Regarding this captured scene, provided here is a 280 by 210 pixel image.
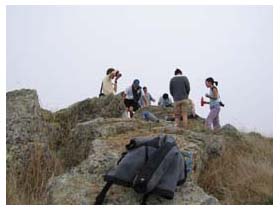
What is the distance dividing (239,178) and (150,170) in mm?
2546

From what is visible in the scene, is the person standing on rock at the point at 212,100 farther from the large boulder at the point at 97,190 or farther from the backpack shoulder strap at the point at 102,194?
the backpack shoulder strap at the point at 102,194

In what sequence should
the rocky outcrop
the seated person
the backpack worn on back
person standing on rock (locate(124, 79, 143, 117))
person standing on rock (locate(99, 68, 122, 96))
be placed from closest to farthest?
1. the backpack worn on back
2. the rocky outcrop
3. person standing on rock (locate(99, 68, 122, 96))
4. person standing on rock (locate(124, 79, 143, 117))
5. the seated person

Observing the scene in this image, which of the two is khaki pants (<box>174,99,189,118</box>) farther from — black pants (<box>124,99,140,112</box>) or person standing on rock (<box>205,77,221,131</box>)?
black pants (<box>124,99,140,112</box>)

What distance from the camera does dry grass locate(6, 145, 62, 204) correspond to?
19.6 ft

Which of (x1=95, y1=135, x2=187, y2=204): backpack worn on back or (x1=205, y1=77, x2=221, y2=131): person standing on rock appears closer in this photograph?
(x1=95, y1=135, x2=187, y2=204): backpack worn on back

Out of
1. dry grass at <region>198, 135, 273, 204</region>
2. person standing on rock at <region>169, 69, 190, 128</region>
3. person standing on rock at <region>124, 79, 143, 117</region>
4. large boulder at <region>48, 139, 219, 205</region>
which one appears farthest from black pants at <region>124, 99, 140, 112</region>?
large boulder at <region>48, 139, 219, 205</region>

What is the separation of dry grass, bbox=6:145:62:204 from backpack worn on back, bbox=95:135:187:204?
956 millimetres

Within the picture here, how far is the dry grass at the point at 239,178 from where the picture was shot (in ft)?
22.6

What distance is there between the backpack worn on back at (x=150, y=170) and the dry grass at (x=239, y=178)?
1.47 m

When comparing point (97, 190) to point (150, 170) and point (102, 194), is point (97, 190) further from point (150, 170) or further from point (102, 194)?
point (150, 170)

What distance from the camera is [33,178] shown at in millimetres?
6895

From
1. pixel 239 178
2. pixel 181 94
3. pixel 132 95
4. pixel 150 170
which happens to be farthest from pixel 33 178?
pixel 132 95

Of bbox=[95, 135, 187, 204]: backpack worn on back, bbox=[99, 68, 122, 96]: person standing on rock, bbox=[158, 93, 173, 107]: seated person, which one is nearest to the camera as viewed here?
bbox=[95, 135, 187, 204]: backpack worn on back

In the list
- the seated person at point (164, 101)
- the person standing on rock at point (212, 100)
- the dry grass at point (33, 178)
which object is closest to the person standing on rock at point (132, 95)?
the person standing on rock at point (212, 100)
